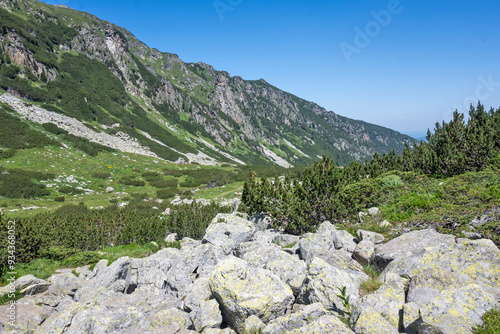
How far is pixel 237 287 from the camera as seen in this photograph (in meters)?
5.77

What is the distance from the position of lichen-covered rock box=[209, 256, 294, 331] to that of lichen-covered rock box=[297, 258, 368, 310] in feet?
1.59

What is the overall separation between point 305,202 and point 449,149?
1099cm

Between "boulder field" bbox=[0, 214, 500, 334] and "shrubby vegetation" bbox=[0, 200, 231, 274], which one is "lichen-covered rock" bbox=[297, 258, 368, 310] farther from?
"shrubby vegetation" bbox=[0, 200, 231, 274]

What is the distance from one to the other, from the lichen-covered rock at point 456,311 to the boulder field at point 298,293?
1 cm

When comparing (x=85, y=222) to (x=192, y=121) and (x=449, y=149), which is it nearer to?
(x=449, y=149)

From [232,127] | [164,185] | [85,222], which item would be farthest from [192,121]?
[85,222]

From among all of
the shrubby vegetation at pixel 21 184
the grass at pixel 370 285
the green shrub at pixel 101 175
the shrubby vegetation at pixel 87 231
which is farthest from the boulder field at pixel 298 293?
the green shrub at pixel 101 175

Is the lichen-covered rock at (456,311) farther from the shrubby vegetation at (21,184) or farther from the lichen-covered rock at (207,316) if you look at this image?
the shrubby vegetation at (21,184)

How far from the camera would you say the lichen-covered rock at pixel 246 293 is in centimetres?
542

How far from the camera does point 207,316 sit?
5.79 m

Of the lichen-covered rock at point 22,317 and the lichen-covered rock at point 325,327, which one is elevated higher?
the lichen-covered rock at point 325,327

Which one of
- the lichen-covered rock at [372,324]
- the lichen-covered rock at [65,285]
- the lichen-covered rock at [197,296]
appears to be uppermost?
the lichen-covered rock at [372,324]

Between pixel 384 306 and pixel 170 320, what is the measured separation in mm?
4950

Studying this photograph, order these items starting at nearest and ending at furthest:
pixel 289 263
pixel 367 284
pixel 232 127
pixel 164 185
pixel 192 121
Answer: pixel 367 284 → pixel 289 263 → pixel 164 185 → pixel 192 121 → pixel 232 127
